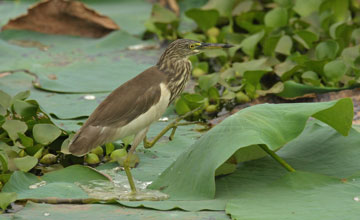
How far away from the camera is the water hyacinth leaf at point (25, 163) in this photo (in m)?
3.96

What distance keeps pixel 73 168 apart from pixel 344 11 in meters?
3.56

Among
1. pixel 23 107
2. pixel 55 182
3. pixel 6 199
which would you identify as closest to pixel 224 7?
pixel 23 107

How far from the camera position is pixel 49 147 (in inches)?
175

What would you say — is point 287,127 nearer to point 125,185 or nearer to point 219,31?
point 125,185

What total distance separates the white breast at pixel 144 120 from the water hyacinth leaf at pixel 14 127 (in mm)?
706

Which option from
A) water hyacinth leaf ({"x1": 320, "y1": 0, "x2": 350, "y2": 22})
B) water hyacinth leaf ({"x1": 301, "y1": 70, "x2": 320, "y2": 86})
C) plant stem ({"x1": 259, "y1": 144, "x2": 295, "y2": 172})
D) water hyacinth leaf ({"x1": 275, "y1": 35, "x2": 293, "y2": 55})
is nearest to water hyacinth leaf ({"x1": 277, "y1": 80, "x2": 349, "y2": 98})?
water hyacinth leaf ({"x1": 301, "y1": 70, "x2": 320, "y2": 86})

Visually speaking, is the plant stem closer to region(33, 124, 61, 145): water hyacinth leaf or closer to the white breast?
the white breast

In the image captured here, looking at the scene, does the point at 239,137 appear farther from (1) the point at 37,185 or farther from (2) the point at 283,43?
(2) the point at 283,43

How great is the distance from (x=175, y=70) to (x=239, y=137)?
893mm

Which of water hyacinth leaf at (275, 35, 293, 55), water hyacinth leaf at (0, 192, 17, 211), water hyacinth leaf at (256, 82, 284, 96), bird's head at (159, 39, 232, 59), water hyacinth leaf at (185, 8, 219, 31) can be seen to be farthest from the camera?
water hyacinth leaf at (185, 8, 219, 31)

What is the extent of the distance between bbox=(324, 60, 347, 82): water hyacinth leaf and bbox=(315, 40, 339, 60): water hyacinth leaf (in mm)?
373

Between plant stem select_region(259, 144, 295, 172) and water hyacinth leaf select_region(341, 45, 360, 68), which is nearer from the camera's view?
plant stem select_region(259, 144, 295, 172)

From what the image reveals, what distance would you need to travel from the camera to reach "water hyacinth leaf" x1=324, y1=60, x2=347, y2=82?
5.30 metres

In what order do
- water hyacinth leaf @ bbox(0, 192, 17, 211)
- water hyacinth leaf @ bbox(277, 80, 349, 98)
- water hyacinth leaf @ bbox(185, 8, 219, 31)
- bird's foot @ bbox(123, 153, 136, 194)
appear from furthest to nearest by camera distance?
water hyacinth leaf @ bbox(185, 8, 219, 31) < water hyacinth leaf @ bbox(277, 80, 349, 98) < bird's foot @ bbox(123, 153, 136, 194) < water hyacinth leaf @ bbox(0, 192, 17, 211)
